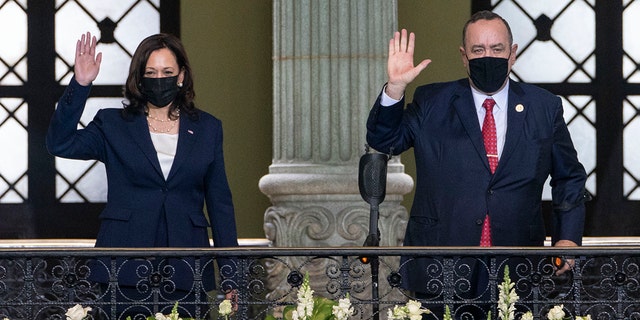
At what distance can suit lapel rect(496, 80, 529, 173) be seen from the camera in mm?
5570

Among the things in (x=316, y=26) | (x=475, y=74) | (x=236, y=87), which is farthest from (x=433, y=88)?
(x=236, y=87)

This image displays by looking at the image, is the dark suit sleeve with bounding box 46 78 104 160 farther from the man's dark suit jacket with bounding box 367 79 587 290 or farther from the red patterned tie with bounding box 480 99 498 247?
the red patterned tie with bounding box 480 99 498 247

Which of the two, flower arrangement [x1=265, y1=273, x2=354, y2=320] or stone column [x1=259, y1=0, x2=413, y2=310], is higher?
stone column [x1=259, y1=0, x2=413, y2=310]

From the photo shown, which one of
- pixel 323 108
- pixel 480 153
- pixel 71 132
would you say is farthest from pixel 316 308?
pixel 323 108

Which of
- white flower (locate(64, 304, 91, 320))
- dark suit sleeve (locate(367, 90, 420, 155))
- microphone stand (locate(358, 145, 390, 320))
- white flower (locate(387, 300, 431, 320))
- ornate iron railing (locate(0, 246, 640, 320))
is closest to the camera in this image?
white flower (locate(387, 300, 431, 320))

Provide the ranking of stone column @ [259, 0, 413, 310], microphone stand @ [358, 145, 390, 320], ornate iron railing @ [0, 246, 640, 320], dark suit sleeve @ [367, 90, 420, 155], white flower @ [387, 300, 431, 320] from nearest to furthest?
white flower @ [387, 300, 431, 320] < ornate iron railing @ [0, 246, 640, 320] < microphone stand @ [358, 145, 390, 320] < dark suit sleeve @ [367, 90, 420, 155] < stone column @ [259, 0, 413, 310]

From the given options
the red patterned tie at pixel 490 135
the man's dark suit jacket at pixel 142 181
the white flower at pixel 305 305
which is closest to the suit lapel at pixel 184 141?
the man's dark suit jacket at pixel 142 181

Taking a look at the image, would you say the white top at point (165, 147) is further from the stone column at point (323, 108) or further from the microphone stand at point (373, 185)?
the stone column at point (323, 108)

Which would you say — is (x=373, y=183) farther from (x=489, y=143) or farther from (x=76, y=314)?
(x=76, y=314)

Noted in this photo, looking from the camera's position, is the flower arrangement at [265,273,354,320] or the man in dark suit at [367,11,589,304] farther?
the man in dark suit at [367,11,589,304]

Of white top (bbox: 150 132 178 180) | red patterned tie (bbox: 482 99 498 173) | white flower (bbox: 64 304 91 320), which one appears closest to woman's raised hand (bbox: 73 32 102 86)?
white top (bbox: 150 132 178 180)

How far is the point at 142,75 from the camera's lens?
223 inches

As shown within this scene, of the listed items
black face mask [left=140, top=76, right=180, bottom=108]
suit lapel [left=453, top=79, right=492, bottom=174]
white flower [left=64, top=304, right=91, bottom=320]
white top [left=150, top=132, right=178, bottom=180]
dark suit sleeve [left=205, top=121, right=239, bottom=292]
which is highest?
black face mask [left=140, top=76, right=180, bottom=108]

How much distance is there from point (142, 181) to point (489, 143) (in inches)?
52.4
